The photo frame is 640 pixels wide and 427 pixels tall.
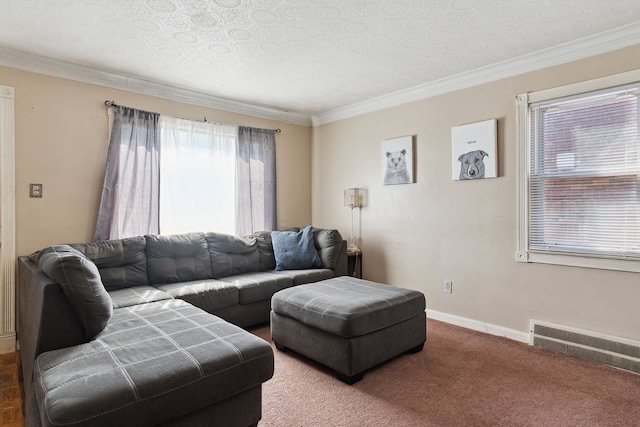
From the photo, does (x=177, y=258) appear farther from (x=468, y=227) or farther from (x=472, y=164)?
(x=472, y=164)

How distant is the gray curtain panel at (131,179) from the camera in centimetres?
344

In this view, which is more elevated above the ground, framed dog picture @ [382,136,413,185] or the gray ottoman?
framed dog picture @ [382,136,413,185]

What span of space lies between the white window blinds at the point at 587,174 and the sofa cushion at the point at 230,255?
2836mm

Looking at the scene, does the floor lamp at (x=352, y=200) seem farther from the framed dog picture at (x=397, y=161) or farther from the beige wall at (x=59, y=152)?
the beige wall at (x=59, y=152)

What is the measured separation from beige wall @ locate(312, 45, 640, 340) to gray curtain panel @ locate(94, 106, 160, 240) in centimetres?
236

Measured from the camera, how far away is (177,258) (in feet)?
11.7

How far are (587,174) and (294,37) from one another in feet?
8.42

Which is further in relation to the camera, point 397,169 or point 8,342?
point 397,169

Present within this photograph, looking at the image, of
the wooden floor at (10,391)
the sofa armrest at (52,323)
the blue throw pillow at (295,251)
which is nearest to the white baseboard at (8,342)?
the wooden floor at (10,391)

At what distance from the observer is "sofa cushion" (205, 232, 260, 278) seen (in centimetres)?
381

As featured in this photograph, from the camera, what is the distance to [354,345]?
2373mm

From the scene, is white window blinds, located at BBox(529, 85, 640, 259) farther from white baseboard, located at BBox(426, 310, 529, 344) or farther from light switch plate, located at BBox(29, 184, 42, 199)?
light switch plate, located at BBox(29, 184, 42, 199)

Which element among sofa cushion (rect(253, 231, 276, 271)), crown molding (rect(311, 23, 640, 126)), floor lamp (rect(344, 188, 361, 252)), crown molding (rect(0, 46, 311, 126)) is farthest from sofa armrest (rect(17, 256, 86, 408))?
crown molding (rect(311, 23, 640, 126))

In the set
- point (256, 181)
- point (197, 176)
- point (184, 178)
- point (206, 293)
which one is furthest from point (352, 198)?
point (206, 293)
